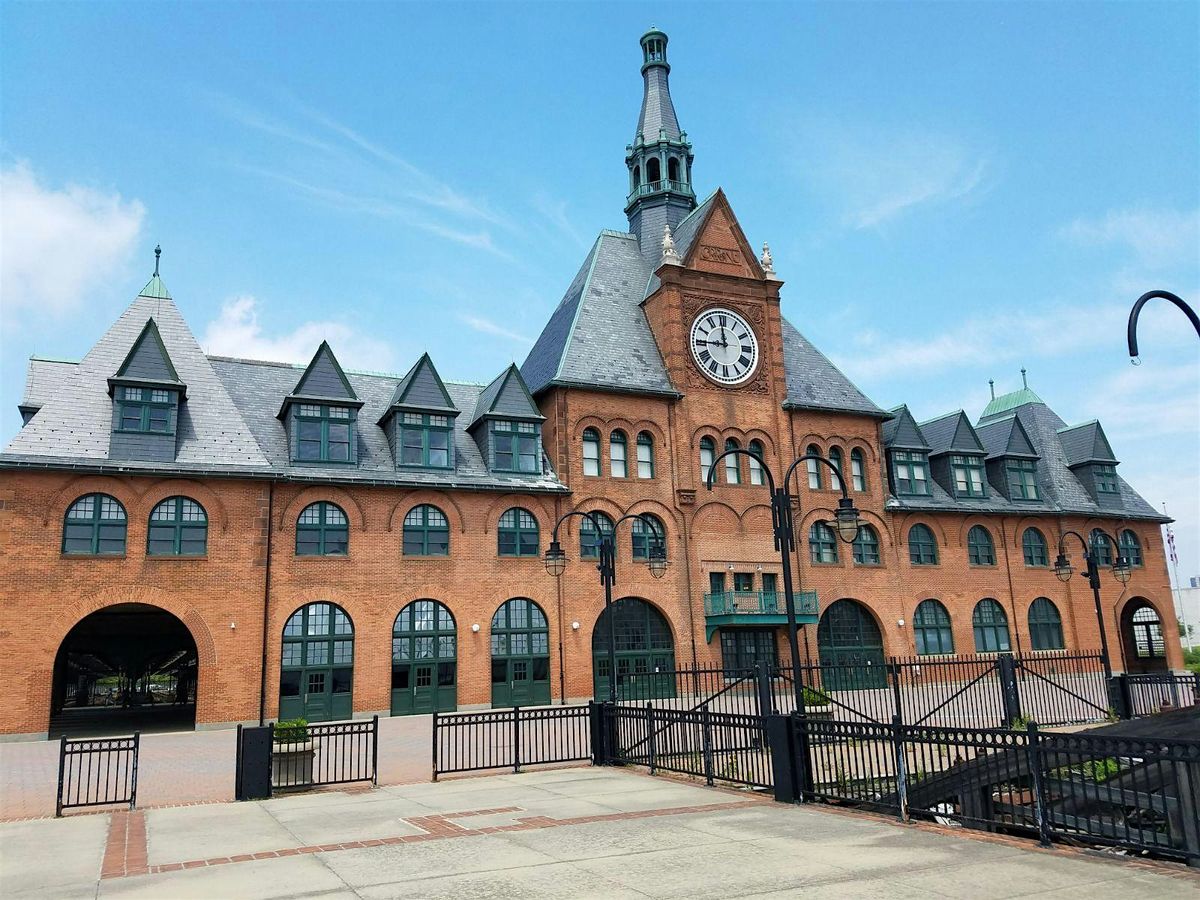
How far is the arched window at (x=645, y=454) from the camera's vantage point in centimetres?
3678

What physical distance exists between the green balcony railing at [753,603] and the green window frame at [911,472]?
8809 millimetres

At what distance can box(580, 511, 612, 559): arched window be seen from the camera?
35.0 metres

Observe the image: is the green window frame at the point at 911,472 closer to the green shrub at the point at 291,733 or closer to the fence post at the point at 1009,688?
the fence post at the point at 1009,688

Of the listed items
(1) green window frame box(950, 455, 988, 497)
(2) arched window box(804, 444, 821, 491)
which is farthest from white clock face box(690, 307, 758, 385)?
(1) green window frame box(950, 455, 988, 497)

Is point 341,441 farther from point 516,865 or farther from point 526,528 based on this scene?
point 516,865

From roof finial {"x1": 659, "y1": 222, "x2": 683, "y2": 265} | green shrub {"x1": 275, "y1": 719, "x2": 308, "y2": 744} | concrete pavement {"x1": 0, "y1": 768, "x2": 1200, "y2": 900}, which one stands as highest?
roof finial {"x1": 659, "y1": 222, "x2": 683, "y2": 265}

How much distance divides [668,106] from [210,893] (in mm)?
45516

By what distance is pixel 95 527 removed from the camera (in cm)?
2762

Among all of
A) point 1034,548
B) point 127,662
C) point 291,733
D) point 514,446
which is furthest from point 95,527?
point 1034,548

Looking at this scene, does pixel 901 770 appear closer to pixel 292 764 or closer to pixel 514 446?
pixel 292 764

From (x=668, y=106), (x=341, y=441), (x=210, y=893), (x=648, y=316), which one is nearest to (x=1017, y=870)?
(x=210, y=893)

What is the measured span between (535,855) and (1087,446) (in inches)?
1842

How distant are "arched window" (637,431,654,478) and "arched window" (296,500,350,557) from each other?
12035 mm

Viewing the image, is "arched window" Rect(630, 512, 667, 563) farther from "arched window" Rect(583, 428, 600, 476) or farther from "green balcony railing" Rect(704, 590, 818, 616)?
"green balcony railing" Rect(704, 590, 818, 616)
